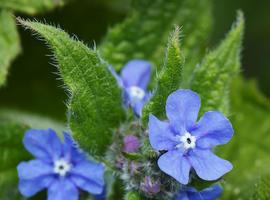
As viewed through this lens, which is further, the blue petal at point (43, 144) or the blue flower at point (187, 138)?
the blue petal at point (43, 144)

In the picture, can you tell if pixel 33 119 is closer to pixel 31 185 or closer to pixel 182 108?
pixel 31 185

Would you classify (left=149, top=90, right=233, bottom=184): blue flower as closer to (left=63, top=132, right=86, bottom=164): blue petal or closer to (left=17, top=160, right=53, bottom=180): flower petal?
(left=63, top=132, right=86, bottom=164): blue petal

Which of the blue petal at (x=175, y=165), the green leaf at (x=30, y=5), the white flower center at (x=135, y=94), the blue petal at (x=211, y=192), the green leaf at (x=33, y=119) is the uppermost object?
the green leaf at (x=30, y=5)

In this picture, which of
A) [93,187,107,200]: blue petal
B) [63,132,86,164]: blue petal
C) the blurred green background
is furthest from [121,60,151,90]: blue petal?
the blurred green background

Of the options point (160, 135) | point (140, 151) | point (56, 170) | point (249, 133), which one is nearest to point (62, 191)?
point (56, 170)

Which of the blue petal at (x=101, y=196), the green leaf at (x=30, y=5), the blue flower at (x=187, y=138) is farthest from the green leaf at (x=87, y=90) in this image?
the green leaf at (x=30, y=5)

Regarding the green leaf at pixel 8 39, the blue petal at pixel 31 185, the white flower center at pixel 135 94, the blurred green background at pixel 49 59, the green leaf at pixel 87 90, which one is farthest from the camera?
the blurred green background at pixel 49 59

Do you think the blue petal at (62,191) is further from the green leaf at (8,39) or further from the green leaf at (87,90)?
the green leaf at (8,39)

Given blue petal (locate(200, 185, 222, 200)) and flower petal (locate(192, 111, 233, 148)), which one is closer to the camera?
flower petal (locate(192, 111, 233, 148))
